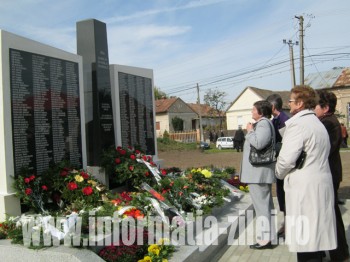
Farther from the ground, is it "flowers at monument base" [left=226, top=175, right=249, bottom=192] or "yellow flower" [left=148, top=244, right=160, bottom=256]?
"flowers at monument base" [left=226, top=175, right=249, bottom=192]

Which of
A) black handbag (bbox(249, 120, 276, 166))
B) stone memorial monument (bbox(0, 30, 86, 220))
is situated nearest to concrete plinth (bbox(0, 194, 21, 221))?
stone memorial monument (bbox(0, 30, 86, 220))

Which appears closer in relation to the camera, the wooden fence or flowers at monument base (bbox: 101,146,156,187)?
flowers at monument base (bbox: 101,146,156,187)

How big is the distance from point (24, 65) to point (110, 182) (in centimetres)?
225

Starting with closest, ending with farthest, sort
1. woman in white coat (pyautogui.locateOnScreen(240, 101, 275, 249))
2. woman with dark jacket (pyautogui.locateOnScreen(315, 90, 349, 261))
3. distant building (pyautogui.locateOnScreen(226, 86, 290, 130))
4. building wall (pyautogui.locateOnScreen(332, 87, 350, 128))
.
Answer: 1. woman with dark jacket (pyautogui.locateOnScreen(315, 90, 349, 261))
2. woman in white coat (pyautogui.locateOnScreen(240, 101, 275, 249))
3. building wall (pyautogui.locateOnScreen(332, 87, 350, 128))
4. distant building (pyautogui.locateOnScreen(226, 86, 290, 130))

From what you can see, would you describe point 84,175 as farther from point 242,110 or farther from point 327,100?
point 242,110

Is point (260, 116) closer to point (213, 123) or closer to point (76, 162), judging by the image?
point (76, 162)

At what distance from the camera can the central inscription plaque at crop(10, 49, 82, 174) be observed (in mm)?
4637

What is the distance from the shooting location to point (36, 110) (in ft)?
16.0

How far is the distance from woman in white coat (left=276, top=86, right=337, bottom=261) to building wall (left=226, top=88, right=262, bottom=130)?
43.4 meters

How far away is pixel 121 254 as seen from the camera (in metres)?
3.44

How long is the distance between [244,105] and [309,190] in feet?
147

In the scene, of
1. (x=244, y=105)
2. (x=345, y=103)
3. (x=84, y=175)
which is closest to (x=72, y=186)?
(x=84, y=175)

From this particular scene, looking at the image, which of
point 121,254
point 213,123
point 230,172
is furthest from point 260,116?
point 213,123

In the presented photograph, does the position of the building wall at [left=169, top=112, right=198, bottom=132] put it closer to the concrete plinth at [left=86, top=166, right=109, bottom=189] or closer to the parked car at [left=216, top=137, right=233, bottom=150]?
the parked car at [left=216, top=137, right=233, bottom=150]
